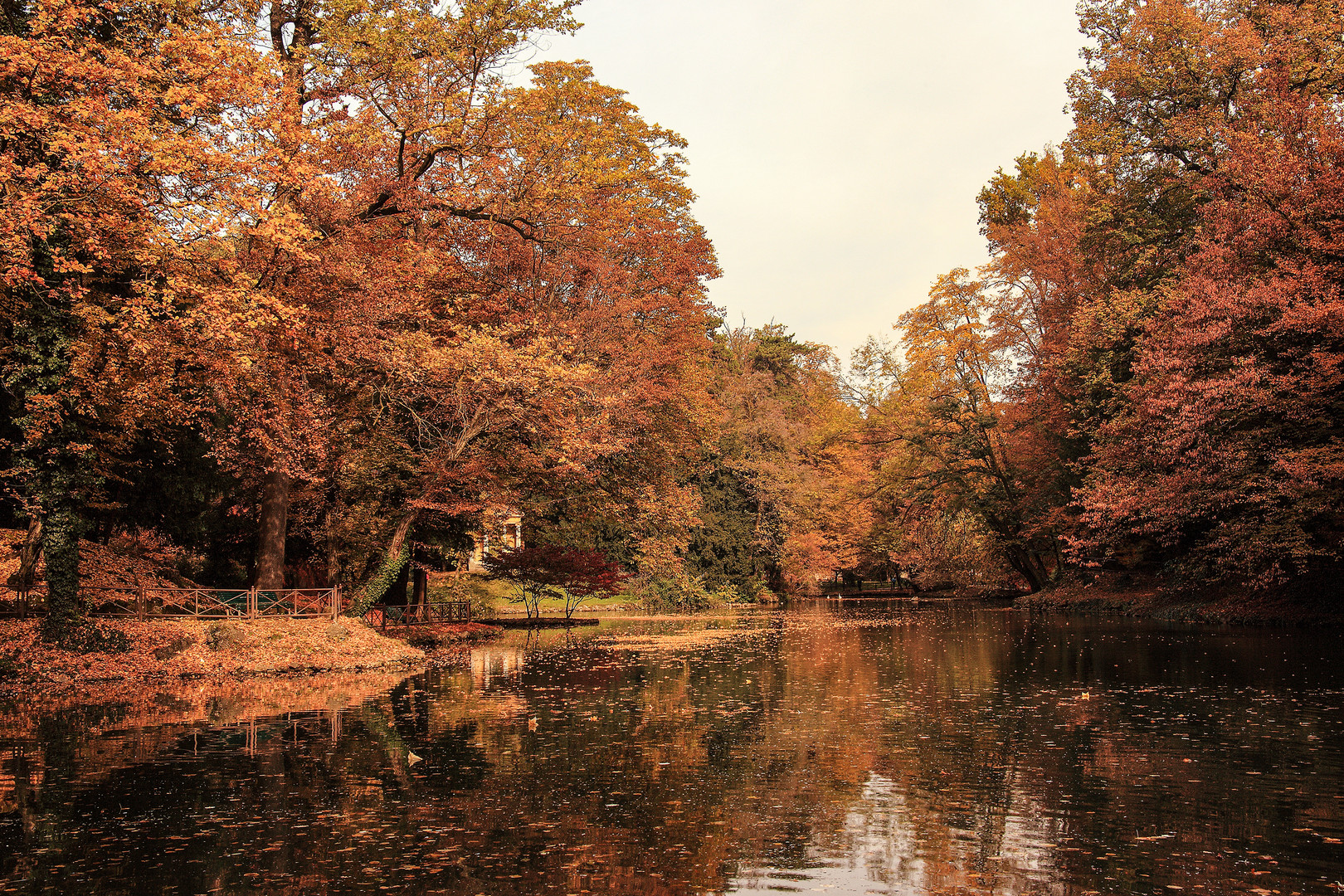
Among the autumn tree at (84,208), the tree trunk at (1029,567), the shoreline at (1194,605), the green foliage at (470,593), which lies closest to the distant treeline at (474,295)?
the autumn tree at (84,208)

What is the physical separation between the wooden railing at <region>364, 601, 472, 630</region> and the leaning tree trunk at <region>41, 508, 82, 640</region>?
27.7ft

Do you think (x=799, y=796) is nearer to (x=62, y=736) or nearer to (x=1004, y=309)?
(x=62, y=736)

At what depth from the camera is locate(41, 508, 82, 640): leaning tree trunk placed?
59.8 feet

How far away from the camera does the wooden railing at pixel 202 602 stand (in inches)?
872

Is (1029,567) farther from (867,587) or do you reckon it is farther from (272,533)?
(272,533)

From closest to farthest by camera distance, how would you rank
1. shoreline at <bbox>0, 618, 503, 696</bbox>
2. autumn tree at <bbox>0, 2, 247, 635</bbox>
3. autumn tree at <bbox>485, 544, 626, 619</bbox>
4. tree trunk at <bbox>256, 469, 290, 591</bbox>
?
autumn tree at <bbox>0, 2, 247, 635</bbox>
shoreline at <bbox>0, 618, 503, 696</bbox>
tree trunk at <bbox>256, 469, 290, 591</bbox>
autumn tree at <bbox>485, 544, 626, 619</bbox>

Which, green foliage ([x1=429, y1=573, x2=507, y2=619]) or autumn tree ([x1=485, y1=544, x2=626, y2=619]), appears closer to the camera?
autumn tree ([x1=485, y1=544, x2=626, y2=619])

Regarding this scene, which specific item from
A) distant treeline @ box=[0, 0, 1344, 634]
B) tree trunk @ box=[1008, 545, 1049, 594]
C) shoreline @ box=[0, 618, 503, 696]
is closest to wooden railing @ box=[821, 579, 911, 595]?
tree trunk @ box=[1008, 545, 1049, 594]

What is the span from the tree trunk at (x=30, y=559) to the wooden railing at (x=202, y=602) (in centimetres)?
29

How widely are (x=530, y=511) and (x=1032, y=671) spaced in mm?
18366

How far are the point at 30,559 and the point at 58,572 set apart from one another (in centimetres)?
482

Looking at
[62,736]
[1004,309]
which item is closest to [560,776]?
[62,736]

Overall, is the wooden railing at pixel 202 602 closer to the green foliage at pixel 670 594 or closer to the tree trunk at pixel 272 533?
the tree trunk at pixel 272 533

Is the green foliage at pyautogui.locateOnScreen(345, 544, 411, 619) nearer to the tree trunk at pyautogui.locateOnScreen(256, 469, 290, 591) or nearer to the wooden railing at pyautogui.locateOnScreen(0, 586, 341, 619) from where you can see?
the wooden railing at pyautogui.locateOnScreen(0, 586, 341, 619)
